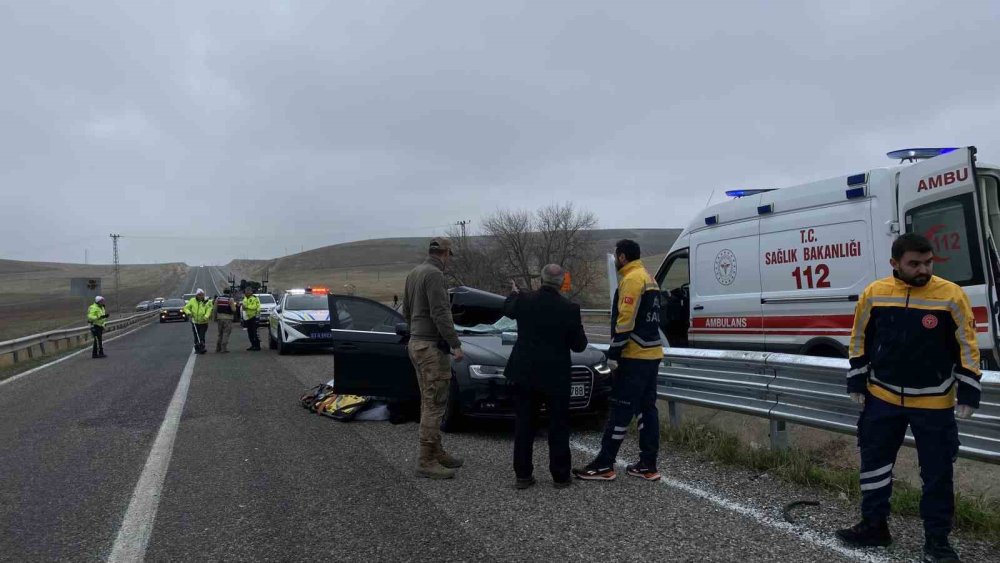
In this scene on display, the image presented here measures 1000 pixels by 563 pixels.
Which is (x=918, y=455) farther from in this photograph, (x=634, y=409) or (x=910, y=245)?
(x=634, y=409)

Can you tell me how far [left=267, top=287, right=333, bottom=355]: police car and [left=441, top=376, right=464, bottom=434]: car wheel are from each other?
929 centimetres

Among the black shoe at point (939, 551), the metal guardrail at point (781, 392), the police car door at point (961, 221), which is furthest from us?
the police car door at point (961, 221)

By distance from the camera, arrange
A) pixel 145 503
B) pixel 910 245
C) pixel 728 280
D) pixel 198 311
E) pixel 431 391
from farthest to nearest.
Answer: pixel 198 311 → pixel 728 280 → pixel 431 391 → pixel 145 503 → pixel 910 245

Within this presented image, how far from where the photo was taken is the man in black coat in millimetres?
5203

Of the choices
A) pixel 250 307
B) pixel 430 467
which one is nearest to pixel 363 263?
pixel 250 307

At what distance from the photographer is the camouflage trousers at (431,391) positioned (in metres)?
5.54

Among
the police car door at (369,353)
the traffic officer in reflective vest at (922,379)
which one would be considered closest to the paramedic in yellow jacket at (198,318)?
the police car door at (369,353)

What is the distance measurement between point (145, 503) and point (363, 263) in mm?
136545

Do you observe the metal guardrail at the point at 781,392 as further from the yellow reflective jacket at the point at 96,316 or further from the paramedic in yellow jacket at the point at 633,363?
the yellow reflective jacket at the point at 96,316

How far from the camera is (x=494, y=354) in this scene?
701cm

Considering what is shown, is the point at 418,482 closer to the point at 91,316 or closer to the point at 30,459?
the point at 30,459

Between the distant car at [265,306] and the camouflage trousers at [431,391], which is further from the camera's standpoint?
the distant car at [265,306]

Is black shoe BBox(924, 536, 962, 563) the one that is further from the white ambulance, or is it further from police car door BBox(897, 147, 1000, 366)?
police car door BBox(897, 147, 1000, 366)

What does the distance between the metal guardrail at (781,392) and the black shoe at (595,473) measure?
138 cm
